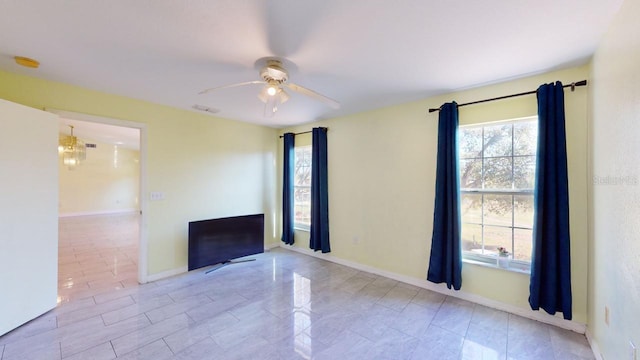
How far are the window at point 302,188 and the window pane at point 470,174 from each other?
8.56 ft

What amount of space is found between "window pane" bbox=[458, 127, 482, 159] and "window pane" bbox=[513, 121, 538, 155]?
0.33 metres

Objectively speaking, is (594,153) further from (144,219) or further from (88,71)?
(144,219)

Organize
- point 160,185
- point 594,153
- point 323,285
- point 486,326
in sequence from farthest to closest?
point 160,185 < point 323,285 < point 486,326 < point 594,153

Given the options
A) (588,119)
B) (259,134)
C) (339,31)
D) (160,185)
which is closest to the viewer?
(339,31)

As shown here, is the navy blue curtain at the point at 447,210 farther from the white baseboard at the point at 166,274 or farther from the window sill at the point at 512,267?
the white baseboard at the point at 166,274

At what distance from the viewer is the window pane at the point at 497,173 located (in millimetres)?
2641

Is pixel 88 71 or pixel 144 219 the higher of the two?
pixel 88 71

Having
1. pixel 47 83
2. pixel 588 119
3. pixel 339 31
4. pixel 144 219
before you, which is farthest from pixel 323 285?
pixel 47 83

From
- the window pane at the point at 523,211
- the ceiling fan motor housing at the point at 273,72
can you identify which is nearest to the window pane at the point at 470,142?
the window pane at the point at 523,211

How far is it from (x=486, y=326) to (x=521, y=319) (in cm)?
43

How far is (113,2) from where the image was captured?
1.44 meters

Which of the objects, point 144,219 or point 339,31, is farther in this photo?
point 144,219

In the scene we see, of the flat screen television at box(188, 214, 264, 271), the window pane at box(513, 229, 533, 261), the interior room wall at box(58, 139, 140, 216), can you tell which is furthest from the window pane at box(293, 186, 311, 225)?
the interior room wall at box(58, 139, 140, 216)

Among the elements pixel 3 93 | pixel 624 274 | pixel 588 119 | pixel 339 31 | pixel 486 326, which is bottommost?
pixel 486 326
